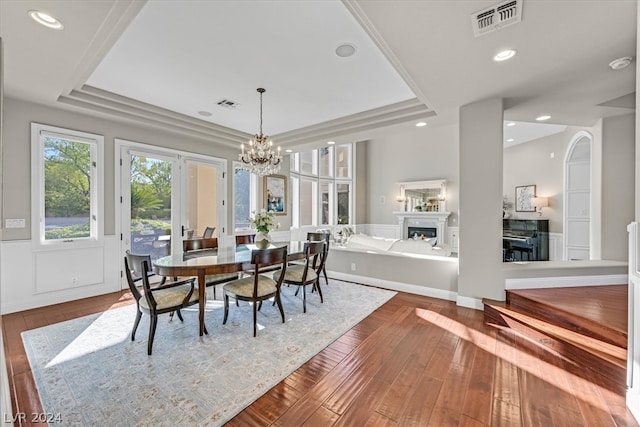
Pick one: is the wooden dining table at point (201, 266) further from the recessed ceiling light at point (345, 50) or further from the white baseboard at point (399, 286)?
the recessed ceiling light at point (345, 50)

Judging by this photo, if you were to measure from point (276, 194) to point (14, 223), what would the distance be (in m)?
4.31

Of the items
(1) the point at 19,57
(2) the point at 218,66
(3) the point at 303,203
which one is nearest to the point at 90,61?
(1) the point at 19,57

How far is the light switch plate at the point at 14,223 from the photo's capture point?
337 centimetres

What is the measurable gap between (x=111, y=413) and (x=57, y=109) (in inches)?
154

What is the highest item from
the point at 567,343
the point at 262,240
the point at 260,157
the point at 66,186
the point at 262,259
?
the point at 260,157

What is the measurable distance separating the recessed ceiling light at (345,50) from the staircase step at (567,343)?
3179 mm

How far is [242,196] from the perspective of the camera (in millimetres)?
6102

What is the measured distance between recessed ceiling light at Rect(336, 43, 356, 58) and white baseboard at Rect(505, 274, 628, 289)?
10.4ft

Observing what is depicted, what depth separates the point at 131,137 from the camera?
4.37 metres

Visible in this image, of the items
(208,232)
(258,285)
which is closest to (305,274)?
(258,285)

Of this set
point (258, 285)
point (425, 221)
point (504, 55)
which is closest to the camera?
point (504, 55)

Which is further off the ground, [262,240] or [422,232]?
[262,240]

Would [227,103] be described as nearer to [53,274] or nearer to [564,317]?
[53,274]

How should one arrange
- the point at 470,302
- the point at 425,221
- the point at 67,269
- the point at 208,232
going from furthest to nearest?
the point at 425,221 → the point at 208,232 → the point at 67,269 → the point at 470,302
